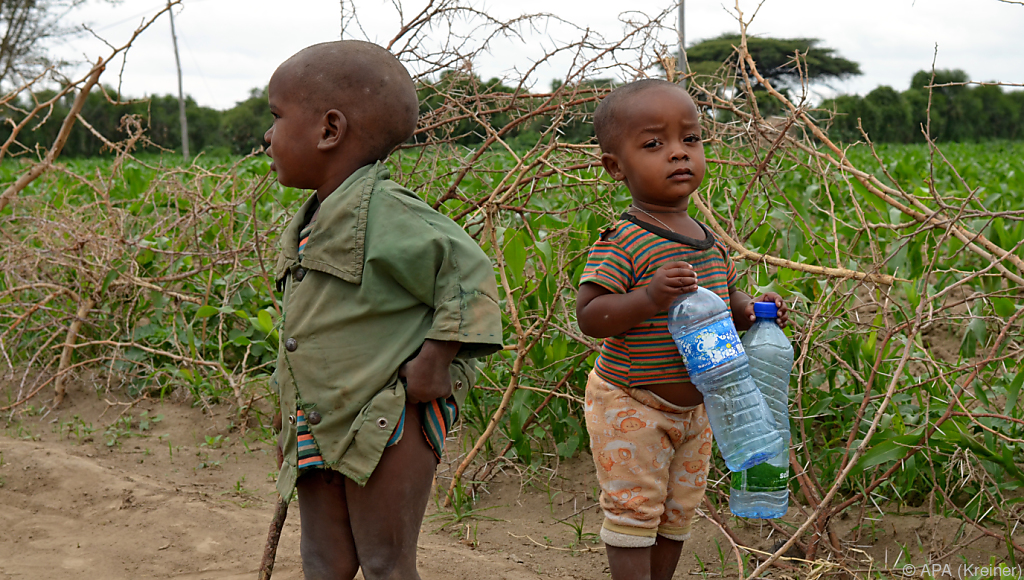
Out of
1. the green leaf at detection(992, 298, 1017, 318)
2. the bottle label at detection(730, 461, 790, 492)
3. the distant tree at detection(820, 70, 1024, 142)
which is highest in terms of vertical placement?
the distant tree at detection(820, 70, 1024, 142)

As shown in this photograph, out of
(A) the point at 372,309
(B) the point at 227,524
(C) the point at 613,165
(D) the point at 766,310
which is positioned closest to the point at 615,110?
(C) the point at 613,165

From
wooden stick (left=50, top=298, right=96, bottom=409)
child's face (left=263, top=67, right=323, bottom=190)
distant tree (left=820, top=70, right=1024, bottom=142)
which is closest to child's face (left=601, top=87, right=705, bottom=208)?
child's face (left=263, top=67, right=323, bottom=190)

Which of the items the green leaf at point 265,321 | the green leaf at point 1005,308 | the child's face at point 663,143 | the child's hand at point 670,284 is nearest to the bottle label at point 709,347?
the child's hand at point 670,284

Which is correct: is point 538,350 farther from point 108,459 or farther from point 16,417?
point 16,417

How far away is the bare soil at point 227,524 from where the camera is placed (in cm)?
277

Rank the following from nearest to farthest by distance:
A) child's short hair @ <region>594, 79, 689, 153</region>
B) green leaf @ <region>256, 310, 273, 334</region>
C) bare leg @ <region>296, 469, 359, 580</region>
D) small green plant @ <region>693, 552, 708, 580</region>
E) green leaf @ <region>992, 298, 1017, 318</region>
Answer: bare leg @ <region>296, 469, 359, 580</region> < child's short hair @ <region>594, 79, 689, 153</region> < small green plant @ <region>693, 552, 708, 580</region> < green leaf @ <region>992, 298, 1017, 318</region> < green leaf @ <region>256, 310, 273, 334</region>

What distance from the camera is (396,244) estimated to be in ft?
5.72

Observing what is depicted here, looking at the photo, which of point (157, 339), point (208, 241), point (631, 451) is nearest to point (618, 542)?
point (631, 451)

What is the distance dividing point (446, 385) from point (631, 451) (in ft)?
1.69

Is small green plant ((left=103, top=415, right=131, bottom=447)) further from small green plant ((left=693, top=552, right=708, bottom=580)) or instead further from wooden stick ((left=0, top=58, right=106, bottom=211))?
small green plant ((left=693, top=552, right=708, bottom=580))

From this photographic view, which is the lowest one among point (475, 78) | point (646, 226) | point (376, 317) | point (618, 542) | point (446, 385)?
point (618, 542)

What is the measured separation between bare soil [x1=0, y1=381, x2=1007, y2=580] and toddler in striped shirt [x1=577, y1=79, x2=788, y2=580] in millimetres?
830

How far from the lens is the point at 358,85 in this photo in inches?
70.1

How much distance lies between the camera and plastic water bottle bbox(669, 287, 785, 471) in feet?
6.16
